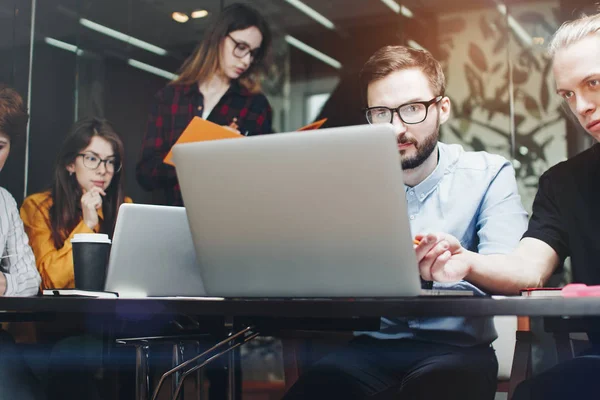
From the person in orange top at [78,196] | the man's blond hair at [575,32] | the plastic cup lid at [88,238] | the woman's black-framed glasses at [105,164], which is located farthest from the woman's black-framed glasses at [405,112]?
the woman's black-framed glasses at [105,164]

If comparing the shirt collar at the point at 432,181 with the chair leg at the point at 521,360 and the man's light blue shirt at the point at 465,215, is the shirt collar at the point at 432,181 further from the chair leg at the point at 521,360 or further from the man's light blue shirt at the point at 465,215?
the chair leg at the point at 521,360

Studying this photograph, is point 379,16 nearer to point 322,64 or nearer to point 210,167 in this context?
point 322,64

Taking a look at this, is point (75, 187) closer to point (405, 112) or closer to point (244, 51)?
point (244, 51)

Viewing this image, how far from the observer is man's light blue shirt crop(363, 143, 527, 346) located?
1476 millimetres

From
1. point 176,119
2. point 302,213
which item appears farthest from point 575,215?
point 176,119

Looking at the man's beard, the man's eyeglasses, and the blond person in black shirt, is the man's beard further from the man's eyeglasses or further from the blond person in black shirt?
the man's eyeglasses

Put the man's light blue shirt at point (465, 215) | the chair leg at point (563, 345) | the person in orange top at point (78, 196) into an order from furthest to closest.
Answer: the person in orange top at point (78, 196) < the man's light blue shirt at point (465, 215) < the chair leg at point (563, 345)

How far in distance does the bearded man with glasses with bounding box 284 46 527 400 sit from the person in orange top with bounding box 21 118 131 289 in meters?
1.75

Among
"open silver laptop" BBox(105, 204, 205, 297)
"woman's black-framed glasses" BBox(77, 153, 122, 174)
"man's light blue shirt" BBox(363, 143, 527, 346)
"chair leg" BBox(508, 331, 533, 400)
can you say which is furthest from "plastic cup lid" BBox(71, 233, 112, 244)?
"woman's black-framed glasses" BBox(77, 153, 122, 174)

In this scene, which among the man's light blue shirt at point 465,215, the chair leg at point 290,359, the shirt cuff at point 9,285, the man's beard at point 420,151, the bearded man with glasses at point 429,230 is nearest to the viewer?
the bearded man with glasses at point 429,230

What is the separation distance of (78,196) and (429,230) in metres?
2.10

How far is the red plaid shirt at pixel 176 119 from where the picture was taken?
324 centimetres

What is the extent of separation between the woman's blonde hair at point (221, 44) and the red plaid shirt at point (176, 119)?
70 mm

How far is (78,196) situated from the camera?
3.23 metres
